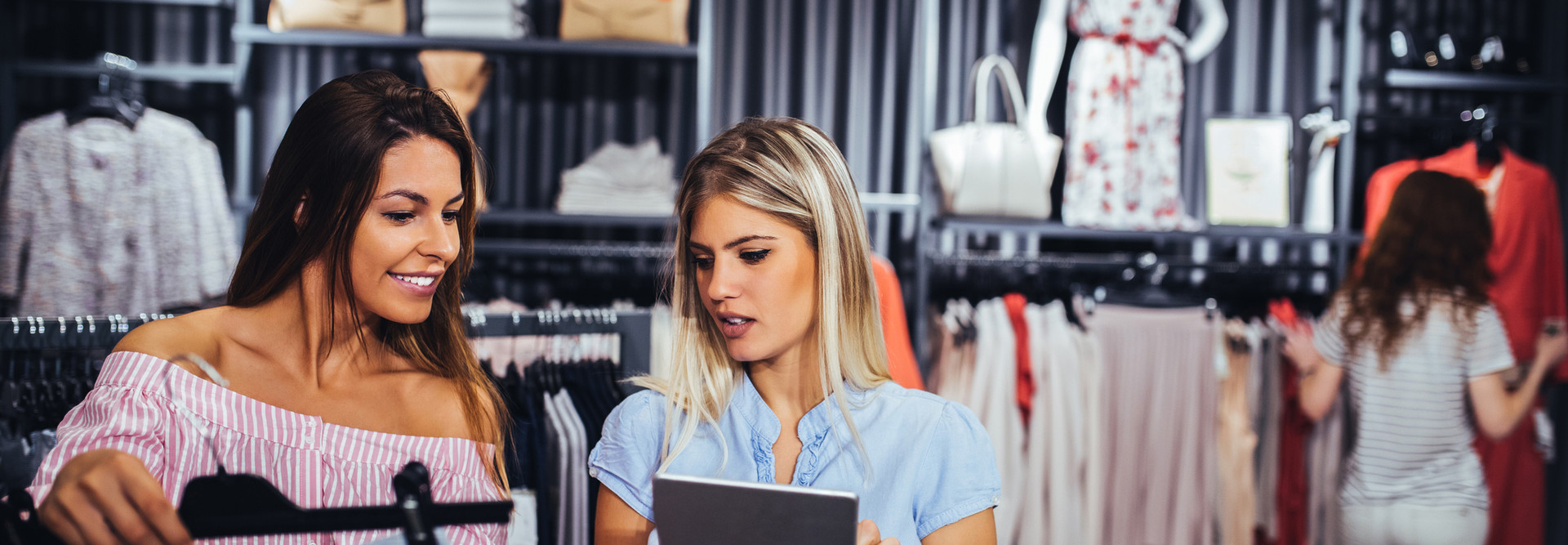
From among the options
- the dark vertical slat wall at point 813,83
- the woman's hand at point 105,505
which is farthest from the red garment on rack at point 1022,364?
the woman's hand at point 105,505

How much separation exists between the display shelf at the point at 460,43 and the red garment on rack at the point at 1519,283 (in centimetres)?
243

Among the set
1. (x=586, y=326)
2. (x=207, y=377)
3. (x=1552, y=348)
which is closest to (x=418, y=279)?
(x=207, y=377)

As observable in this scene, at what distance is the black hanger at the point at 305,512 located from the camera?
27.3 inches

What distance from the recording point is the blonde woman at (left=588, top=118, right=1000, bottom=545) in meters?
1.14

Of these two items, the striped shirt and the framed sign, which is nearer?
the striped shirt

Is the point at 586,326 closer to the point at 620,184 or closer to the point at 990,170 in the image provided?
the point at 620,184

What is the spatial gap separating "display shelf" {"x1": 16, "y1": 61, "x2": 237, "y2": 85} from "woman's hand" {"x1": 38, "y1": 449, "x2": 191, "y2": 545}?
8.56ft

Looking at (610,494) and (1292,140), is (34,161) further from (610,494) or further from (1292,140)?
(1292,140)

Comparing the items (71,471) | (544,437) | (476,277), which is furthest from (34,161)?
(71,471)

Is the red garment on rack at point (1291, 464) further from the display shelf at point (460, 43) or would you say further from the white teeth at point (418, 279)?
the white teeth at point (418, 279)

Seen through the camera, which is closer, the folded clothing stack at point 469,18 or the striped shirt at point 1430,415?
the striped shirt at point 1430,415

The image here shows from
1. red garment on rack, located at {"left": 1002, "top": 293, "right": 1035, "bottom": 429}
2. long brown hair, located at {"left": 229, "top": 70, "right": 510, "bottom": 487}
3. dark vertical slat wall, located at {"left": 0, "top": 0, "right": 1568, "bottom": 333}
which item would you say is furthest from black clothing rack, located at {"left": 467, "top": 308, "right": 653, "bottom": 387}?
dark vertical slat wall, located at {"left": 0, "top": 0, "right": 1568, "bottom": 333}

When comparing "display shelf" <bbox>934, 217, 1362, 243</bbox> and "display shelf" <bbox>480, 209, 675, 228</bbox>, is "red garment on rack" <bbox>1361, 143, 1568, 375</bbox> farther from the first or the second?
"display shelf" <bbox>480, 209, 675, 228</bbox>

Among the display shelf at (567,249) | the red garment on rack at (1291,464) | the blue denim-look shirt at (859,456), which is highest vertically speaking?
the display shelf at (567,249)
